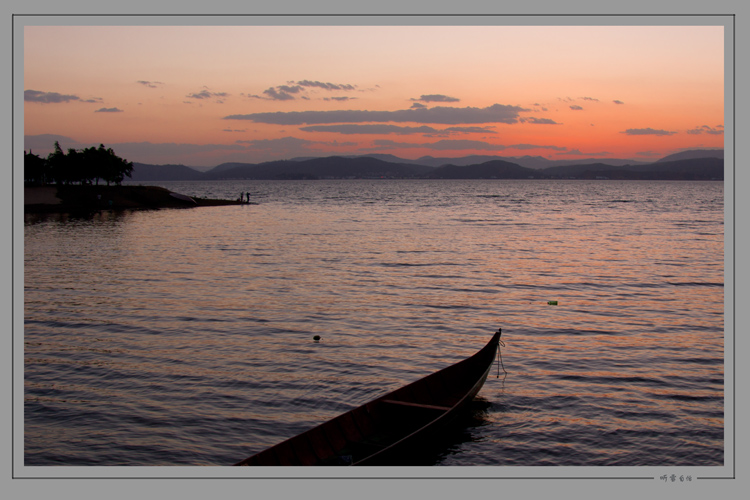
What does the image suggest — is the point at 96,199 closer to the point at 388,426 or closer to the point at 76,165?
the point at 76,165

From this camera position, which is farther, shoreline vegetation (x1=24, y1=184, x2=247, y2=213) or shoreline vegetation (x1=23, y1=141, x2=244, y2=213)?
shoreline vegetation (x1=23, y1=141, x2=244, y2=213)

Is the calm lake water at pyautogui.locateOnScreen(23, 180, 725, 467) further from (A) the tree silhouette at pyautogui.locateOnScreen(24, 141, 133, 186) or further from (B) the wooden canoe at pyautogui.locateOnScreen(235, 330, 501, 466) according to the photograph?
(A) the tree silhouette at pyautogui.locateOnScreen(24, 141, 133, 186)

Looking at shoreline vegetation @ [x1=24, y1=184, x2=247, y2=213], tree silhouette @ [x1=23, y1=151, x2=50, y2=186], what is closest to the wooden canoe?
shoreline vegetation @ [x1=24, y1=184, x2=247, y2=213]

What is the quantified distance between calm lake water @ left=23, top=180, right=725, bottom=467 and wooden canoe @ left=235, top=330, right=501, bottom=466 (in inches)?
33.9

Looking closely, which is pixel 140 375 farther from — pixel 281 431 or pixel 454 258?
pixel 454 258

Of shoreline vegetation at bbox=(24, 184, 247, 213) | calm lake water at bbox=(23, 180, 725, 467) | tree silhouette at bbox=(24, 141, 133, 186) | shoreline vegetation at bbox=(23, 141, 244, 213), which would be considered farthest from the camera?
tree silhouette at bbox=(24, 141, 133, 186)

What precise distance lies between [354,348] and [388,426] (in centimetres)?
797

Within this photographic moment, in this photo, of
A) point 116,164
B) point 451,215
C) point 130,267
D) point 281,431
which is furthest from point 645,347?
point 116,164

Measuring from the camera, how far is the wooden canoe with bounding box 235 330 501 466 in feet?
42.0

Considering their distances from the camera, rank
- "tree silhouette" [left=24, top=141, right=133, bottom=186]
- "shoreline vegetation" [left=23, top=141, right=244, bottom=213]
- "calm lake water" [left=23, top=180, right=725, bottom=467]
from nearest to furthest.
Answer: "calm lake water" [left=23, top=180, right=725, bottom=467] < "shoreline vegetation" [left=23, top=141, right=244, bottom=213] < "tree silhouette" [left=24, top=141, right=133, bottom=186]

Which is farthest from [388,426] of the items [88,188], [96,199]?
[88,188]

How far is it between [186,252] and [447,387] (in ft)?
118

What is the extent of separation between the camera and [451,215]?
10138cm
